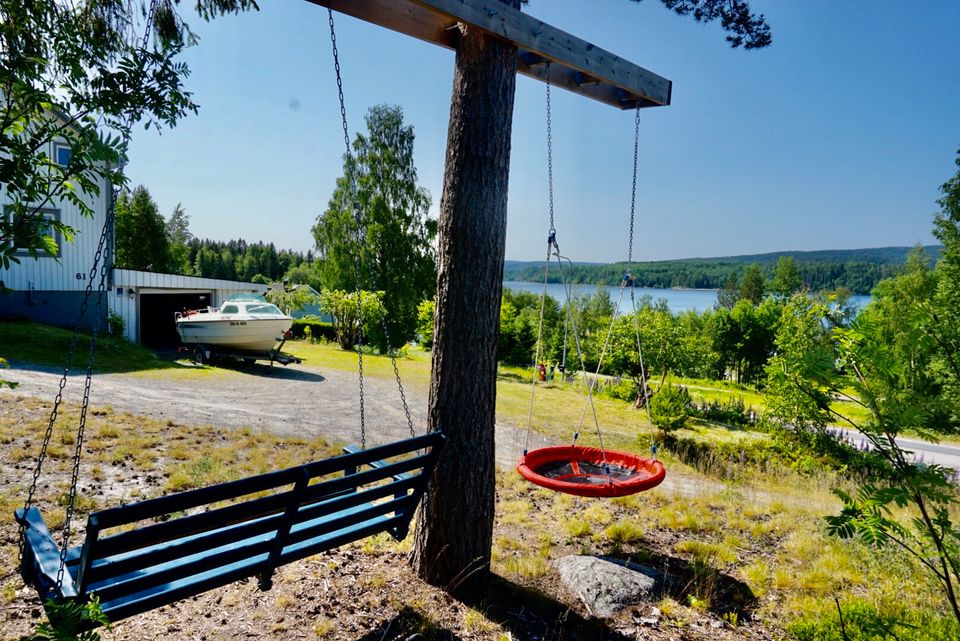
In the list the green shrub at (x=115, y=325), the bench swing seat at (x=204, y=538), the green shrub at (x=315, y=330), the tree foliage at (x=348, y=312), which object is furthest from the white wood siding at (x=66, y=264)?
the bench swing seat at (x=204, y=538)

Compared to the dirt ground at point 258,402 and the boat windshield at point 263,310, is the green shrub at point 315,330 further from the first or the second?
the dirt ground at point 258,402

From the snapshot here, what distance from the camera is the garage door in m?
19.9

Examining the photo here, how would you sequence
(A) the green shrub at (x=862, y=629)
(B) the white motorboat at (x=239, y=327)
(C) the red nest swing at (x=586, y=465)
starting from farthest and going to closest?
(B) the white motorboat at (x=239, y=327) → (C) the red nest swing at (x=586, y=465) → (A) the green shrub at (x=862, y=629)

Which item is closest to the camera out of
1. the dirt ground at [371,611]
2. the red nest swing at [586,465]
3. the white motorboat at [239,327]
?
the dirt ground at [371,611]

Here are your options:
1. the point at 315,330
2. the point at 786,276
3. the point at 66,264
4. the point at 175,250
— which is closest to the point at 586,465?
the point at 66,264

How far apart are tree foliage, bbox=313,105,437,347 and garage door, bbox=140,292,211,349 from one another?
218 inches

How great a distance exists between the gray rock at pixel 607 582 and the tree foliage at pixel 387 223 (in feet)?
64.3

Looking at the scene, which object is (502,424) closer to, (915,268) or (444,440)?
(444,440)

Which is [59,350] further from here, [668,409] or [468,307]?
[668,409]

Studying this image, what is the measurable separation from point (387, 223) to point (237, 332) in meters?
10.9

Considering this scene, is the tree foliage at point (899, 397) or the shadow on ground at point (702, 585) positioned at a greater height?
the tree foliage at point (899, 397)

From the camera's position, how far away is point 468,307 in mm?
3512

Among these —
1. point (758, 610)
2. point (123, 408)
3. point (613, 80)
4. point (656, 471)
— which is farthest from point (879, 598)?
point (123, 408)

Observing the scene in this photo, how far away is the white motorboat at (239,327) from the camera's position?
13.3 meters
